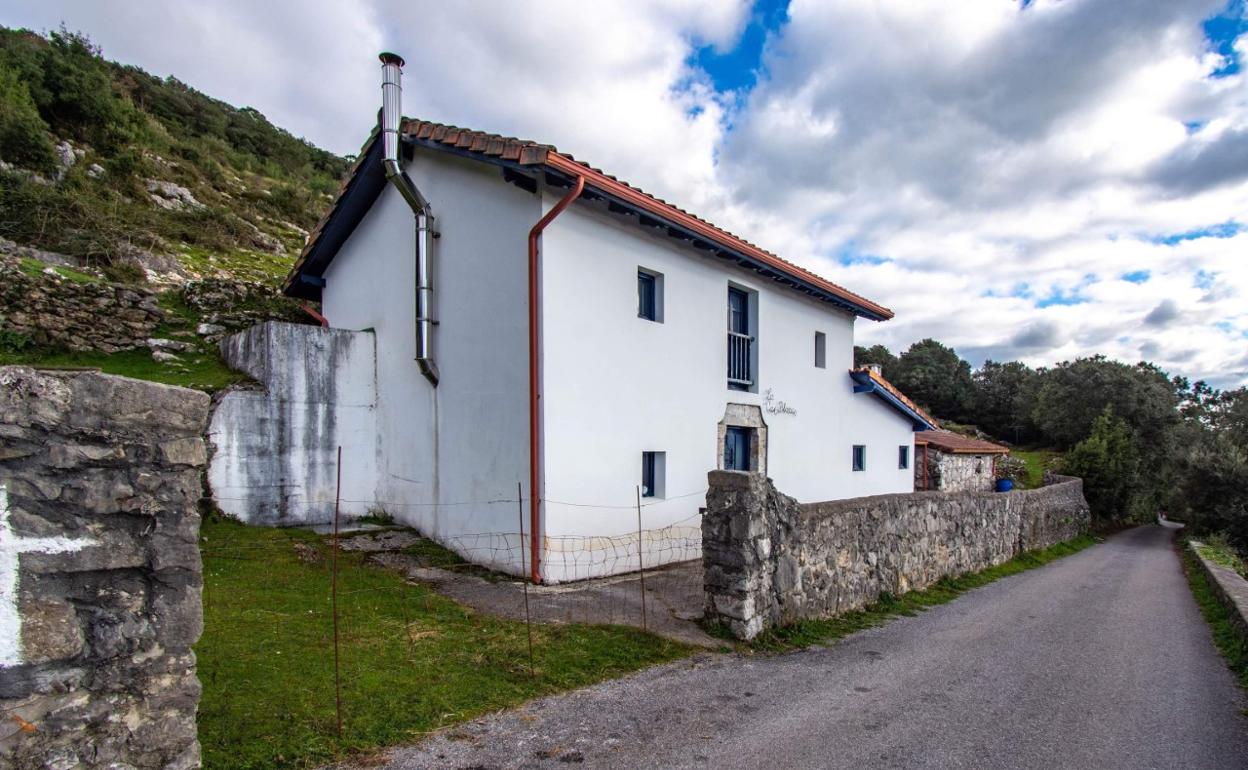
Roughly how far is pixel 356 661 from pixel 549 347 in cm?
424

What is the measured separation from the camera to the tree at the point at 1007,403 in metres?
43.2

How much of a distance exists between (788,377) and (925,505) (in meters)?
4.15

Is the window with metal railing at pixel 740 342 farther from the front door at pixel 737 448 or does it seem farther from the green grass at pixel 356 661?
the green grass at pixel 356 661

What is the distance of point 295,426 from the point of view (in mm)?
9711

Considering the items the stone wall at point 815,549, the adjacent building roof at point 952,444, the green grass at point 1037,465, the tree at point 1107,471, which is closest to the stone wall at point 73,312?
the stone wall at point 815,549

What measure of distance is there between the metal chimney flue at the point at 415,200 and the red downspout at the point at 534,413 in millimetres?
2391

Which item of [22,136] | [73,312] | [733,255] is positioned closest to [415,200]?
[733,255]

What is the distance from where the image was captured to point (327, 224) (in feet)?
38.3

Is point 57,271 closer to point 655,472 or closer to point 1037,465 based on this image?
point 655,472

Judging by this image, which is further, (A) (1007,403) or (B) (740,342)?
(A) (1007,403)

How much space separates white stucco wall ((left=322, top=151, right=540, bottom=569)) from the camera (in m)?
8.09

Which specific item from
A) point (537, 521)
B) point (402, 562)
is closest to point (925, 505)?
point (537, 521)

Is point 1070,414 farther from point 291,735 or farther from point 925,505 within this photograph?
point 291,735

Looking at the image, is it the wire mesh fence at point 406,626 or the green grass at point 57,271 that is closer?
the wire mesh fence at point 406,626
